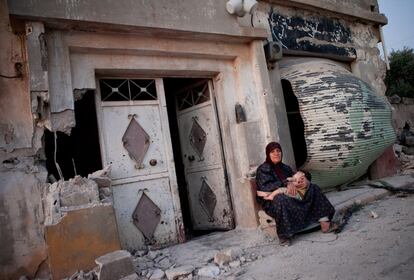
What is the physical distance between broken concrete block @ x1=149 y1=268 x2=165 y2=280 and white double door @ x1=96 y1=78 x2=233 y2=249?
3.40 feet

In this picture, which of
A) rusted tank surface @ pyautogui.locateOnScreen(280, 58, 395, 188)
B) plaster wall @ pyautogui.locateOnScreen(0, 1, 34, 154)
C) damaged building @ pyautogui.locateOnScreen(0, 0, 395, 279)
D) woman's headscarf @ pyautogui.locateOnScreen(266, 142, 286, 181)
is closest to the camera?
damaged building @ pyautogui.locateOnScreen(0, 0, 395, 279)

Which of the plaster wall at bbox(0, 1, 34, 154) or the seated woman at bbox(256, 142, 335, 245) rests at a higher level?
the plaster wall at bbox(0, 1, 34, 154)

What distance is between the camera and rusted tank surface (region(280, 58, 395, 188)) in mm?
5488

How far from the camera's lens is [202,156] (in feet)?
17.5

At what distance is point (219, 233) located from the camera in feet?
16.0

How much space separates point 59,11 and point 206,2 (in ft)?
6.61

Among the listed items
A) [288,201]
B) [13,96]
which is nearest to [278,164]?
[288,201]

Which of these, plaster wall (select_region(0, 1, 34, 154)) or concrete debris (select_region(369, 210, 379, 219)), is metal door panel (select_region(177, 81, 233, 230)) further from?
plaster wall (select_region(0, 1, 34, 154))

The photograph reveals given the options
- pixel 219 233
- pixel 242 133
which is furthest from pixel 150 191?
pixel 242 133

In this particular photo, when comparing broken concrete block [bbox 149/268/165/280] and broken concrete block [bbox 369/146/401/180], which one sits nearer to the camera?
broken concrete block [bbox 149/268/165/280]

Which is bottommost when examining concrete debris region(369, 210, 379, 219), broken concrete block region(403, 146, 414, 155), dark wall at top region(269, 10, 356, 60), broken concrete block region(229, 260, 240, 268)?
broken concrete block region(229, 260, 240, 268)

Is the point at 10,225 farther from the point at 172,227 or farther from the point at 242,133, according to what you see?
the point at 242,133

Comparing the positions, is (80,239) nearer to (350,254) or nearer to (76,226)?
(76,226)

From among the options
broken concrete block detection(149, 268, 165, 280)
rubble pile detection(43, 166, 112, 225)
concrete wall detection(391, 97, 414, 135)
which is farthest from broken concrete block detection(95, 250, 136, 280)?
concrete wall detection(391, 97, 414, 135)
